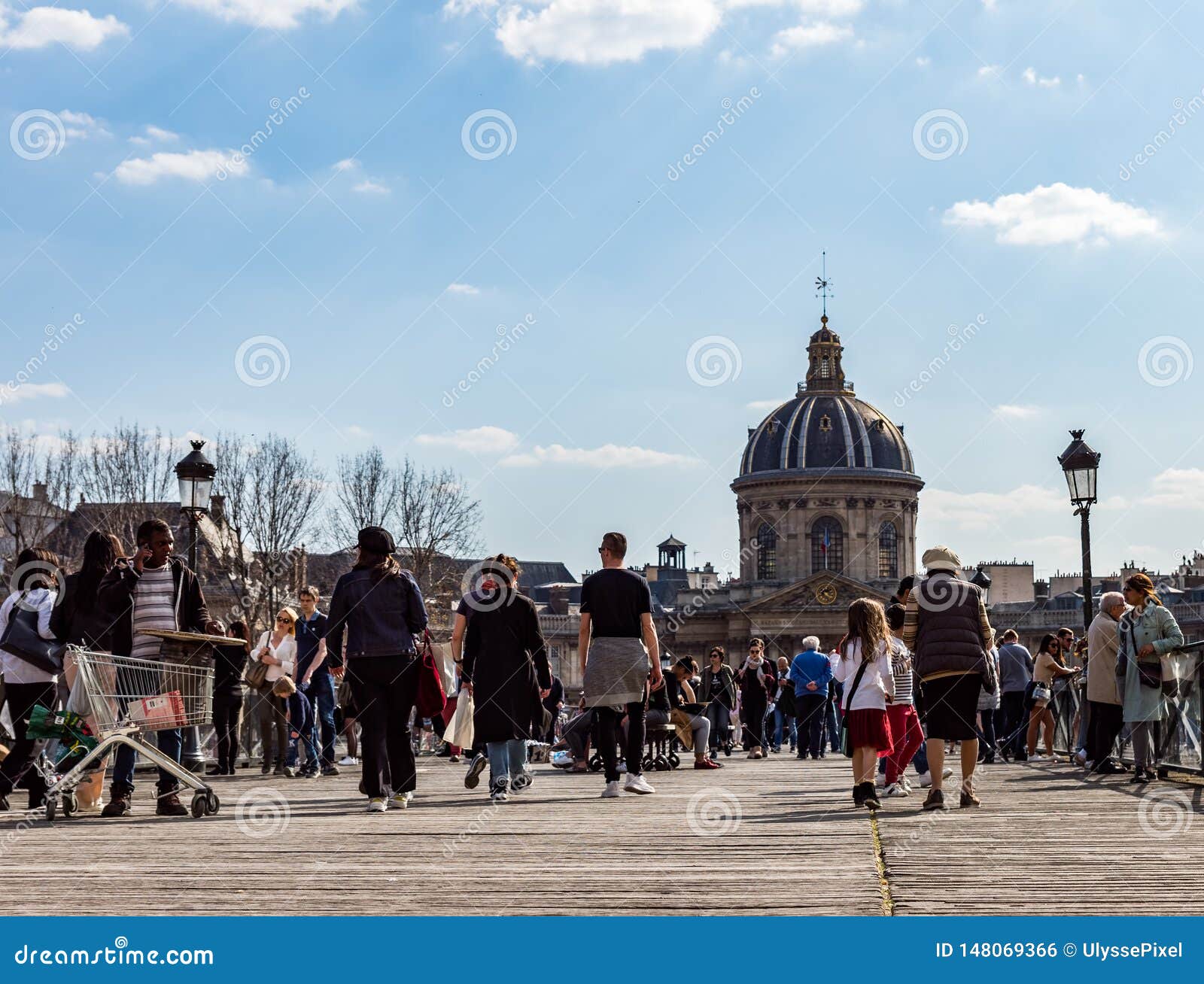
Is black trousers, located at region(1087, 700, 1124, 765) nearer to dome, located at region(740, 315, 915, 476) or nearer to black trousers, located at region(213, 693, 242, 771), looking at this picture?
black trousers, located at region(213, 693, 242, 771)

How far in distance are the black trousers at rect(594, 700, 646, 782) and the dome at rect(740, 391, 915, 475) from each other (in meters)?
83.9

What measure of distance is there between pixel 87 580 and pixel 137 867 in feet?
12.8

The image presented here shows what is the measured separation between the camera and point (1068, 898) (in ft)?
20.1

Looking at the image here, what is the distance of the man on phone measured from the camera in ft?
34.8

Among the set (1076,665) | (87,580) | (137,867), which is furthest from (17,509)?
(137,867)

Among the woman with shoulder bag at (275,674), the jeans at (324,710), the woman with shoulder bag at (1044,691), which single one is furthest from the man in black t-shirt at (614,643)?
the woman with shoulder bag at (1044,691)

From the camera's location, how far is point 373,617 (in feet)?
36.2

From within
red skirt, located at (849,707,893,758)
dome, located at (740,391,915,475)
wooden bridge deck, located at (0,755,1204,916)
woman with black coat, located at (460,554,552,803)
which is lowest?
wooden bridge deck, located at (0,755,1204,916)

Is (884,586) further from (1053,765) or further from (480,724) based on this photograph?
(480,724)

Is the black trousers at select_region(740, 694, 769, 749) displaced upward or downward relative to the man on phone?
downward

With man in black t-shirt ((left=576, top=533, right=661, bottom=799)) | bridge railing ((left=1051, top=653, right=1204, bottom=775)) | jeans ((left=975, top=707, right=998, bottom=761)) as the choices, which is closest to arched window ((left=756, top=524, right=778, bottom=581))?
jeans ((left=975, top=707, right=998, bottom=761))

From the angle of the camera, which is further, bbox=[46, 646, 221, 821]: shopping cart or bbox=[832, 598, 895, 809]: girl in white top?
bbox=[832, 598, 895, 809]: girl in white top

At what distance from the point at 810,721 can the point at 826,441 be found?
75652 mm

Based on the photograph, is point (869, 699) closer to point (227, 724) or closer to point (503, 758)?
point (503, 758)
